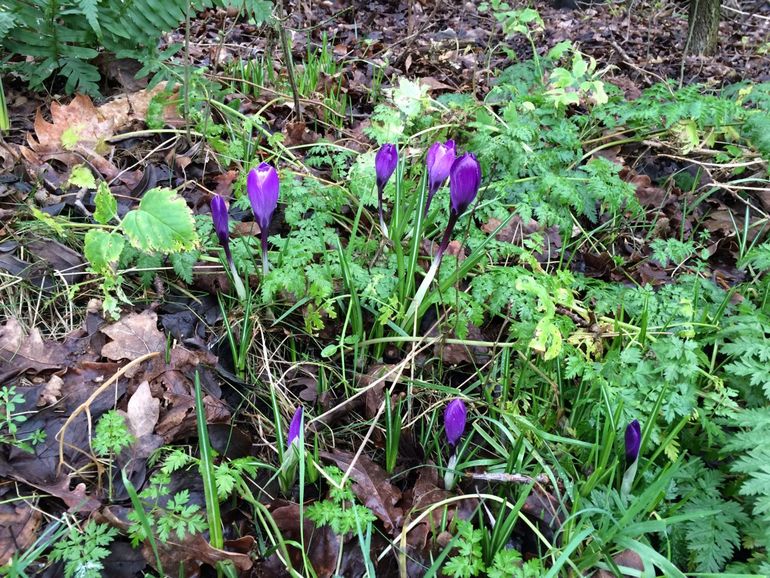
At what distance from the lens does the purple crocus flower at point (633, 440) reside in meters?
1.53

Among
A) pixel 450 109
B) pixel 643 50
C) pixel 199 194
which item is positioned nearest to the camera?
pixel 199 194

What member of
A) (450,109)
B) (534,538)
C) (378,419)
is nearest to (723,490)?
(534,538)

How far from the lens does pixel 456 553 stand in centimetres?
A: 155

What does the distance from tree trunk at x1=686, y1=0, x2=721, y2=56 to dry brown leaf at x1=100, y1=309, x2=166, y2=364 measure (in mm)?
5229

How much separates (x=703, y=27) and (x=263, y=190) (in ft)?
16.9

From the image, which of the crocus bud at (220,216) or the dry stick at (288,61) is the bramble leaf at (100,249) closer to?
the crocus bud at (220,216)

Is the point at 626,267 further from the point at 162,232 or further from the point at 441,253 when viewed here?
the point at 162,232

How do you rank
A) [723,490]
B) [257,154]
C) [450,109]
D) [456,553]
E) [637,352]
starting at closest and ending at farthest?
1. [456,553]
2. [723,490]
3. [637,352]
4. [257,154]
5. [450,109]

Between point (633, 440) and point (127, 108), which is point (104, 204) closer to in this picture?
point (127, 108)

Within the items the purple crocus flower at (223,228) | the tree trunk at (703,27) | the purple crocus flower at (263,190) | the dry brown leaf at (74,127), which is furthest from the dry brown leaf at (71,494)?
the tree trunk at (703,27)

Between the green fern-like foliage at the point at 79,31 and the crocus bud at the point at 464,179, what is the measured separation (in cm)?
159

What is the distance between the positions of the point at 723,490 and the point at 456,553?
2.84 ft

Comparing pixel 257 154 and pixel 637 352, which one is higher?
pixel 257 154

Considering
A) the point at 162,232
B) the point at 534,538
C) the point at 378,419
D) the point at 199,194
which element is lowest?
the point at 534,538
